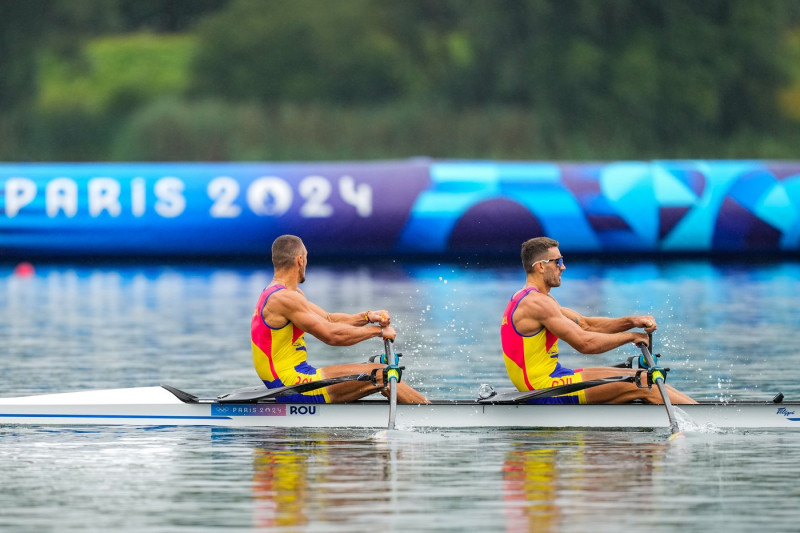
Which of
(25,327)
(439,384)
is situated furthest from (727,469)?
(25,327)

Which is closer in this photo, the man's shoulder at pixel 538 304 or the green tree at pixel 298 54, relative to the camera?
the man's shoulder at pixel 538 304

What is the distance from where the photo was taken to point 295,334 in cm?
1428

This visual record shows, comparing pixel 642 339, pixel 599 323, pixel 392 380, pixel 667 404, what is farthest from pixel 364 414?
pixel 667 404

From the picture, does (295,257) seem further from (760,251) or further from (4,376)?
(760,251)

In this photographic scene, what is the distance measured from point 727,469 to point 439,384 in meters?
5.78

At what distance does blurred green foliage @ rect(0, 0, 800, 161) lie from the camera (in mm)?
55875

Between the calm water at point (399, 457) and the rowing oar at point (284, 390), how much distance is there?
0.29 m

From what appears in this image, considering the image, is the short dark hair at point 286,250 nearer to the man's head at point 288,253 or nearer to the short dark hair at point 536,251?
the man's head at point 288,253

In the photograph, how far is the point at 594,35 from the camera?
5606 centimetres

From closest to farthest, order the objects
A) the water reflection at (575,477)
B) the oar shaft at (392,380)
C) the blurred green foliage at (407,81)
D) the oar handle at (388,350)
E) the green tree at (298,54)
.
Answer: the water reflection at (575,477) → the oar shaft at (392,380) → the oar handle at (388,350) → the blurred green foliage at (407,81) → the green tree at (298,54)

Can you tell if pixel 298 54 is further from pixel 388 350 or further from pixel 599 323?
pixel 388 350

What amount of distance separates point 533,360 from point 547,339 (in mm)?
209

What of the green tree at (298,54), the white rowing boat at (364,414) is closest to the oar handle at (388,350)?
the white rowing boat at (364,414)

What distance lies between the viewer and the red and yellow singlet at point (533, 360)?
13961 mm
